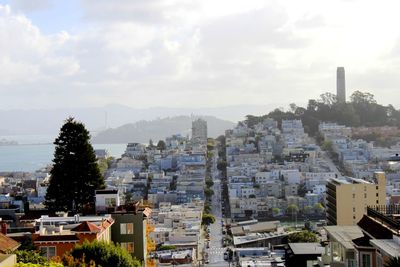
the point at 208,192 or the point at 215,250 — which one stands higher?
the point at 208,192

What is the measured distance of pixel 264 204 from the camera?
227 ft

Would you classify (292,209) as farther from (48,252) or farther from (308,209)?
(48,252)

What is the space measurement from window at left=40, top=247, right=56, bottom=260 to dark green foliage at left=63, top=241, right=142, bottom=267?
0.50 metres

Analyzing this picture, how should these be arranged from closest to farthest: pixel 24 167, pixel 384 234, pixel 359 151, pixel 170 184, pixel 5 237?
pixel 384 234
pixel 5 237
pixel 170 184
pixel 359 151
pixel 24 167

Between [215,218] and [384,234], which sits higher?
[384,234]

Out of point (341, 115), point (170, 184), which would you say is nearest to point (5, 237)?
point (170, 184)

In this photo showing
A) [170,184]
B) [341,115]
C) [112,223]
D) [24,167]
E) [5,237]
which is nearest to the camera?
[5,237]

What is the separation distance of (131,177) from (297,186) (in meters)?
18.5

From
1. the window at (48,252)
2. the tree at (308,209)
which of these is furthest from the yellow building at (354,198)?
the tree at (308,209)

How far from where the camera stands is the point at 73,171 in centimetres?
1555

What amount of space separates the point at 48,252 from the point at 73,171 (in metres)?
3.98

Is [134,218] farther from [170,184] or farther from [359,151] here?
[359,151]

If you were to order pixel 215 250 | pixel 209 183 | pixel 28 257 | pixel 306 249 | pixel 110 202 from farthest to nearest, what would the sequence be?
pixel 209 183 < pixel 215 250 < pixel 306 249 < pixel 110 202 < pixel 28 257

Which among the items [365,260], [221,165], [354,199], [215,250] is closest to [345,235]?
[365,260]
